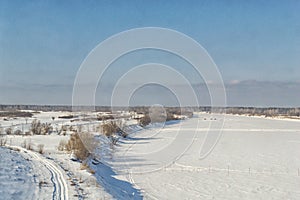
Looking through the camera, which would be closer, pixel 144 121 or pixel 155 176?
pixel 155 176

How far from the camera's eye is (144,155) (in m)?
23.4

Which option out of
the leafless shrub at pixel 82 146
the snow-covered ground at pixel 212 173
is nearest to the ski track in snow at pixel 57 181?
the leafless shrub at pixel 82 146

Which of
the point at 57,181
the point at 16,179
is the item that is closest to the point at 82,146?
the point at 57,181

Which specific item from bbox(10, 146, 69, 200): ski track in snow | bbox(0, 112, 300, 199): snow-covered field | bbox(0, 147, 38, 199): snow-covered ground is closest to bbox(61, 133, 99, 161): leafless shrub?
bbox(0, 112, 300, 199): snow-covered field

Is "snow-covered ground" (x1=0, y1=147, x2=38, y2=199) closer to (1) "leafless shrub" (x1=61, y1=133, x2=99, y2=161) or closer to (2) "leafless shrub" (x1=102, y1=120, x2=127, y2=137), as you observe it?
(1) "leafless shrub" (x1=61, y1=133, x2=99, y2=161)

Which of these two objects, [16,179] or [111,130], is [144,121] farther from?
[16,179]

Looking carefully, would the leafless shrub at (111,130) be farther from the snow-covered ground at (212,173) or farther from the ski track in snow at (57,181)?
the ski track in snow at (57,181)

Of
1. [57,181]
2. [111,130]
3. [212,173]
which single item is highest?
[111,130]

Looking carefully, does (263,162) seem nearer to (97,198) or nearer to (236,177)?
(236,177)

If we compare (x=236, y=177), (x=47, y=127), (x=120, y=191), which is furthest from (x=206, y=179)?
(x=47, y=127)

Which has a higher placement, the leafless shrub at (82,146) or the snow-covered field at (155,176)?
the leafless shrub at (82,146)

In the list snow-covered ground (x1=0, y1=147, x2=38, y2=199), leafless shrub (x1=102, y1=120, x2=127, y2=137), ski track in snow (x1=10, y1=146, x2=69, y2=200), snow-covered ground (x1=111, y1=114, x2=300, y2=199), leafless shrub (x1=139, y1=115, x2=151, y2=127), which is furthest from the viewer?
leafless shrub (x1=139, y1=115, x2=151, y2=127)

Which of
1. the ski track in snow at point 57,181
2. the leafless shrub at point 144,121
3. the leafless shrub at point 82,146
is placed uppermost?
the leafless shrub at point 144,121

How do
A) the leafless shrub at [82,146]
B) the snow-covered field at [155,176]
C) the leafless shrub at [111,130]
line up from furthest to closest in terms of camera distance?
the leafless shrub at [111,130], the leafless shrub at [82,146], the snow-covered field at [155,176]
